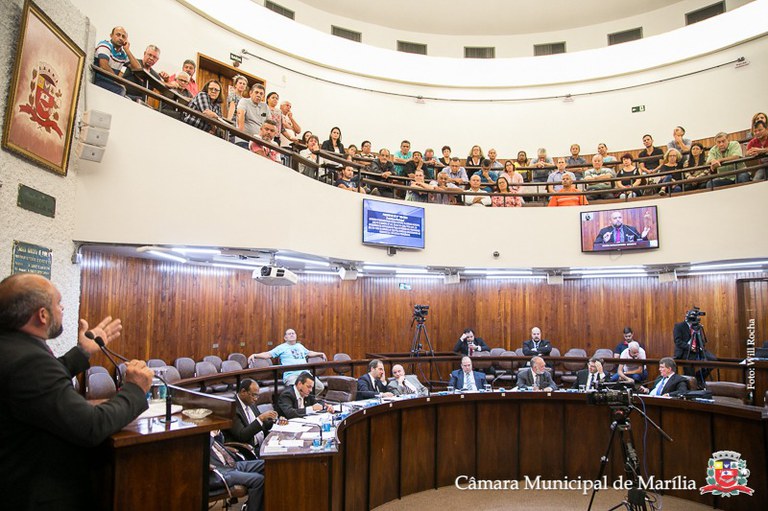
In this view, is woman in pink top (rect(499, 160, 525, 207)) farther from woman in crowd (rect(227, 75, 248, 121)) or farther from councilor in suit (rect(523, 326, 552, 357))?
woman in crowd (rect(227, 75, 248, 121))

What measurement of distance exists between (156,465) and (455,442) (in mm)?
5295

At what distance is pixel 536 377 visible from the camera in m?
7.79

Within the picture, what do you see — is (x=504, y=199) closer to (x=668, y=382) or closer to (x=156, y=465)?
(x=668, y=382)

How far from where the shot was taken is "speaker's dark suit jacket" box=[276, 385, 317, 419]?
5336mm

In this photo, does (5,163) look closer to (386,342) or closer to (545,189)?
(386,342)

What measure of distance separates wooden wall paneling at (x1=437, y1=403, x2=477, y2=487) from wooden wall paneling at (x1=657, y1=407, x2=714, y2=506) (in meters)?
2.35

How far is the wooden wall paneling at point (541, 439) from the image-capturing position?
691 cm

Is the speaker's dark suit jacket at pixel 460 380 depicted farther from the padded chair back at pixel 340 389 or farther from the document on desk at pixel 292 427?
the document on desk at pixel 292 427

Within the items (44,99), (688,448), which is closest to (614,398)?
(688,448)

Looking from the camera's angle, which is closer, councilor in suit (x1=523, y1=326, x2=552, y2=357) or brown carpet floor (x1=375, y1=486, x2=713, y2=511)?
brown carpet floor (x1=375, y1=486, x2=713, y2=511)

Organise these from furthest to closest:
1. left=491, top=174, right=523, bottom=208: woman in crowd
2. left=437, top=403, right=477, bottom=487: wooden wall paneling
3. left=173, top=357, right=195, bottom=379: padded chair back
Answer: left=491, top=174, right=523, bottom=208: woman in crowd
left=173, top=357, right=195, bottom=379: padded chair back
left=437, top=403, right=477, bottom=487: wooden wall paneling

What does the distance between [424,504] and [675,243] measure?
22.3 feet

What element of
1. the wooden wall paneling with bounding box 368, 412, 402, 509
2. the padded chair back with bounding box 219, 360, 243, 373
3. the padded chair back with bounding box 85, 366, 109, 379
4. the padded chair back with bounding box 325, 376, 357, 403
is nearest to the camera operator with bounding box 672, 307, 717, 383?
the wooden wall paneling with bounding box 368, 412, 402, 509

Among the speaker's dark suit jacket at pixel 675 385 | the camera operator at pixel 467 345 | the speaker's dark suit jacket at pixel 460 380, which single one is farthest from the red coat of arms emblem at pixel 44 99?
the camera operator at pixel 467 345
